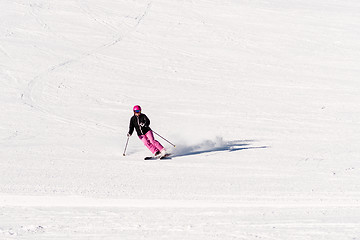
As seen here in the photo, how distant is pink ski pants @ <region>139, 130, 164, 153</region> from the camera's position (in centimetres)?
1113

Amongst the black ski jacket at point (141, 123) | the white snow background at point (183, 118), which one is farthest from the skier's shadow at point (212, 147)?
the black ski jacket at point (141, 123)

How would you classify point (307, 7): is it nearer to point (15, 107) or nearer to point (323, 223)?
point (15, 107)

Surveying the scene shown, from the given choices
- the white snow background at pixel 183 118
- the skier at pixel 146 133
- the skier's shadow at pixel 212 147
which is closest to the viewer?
the white snow background at pixel 183 118

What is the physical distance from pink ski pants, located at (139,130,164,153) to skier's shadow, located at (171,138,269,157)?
0.56m

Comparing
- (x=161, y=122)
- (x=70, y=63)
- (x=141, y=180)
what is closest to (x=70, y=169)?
(x=141, y=180)

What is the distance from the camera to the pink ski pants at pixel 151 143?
11.1m

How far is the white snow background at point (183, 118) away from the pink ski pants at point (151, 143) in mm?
328

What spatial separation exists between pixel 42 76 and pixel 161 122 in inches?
234

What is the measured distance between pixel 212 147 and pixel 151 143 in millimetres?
1660

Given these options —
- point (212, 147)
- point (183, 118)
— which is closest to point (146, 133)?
point (212, 147)

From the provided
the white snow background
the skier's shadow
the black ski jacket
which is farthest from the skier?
the skier's shadow

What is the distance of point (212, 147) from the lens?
12.0m

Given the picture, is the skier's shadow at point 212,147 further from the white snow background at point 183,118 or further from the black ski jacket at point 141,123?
the black ski jacket at point 141,123

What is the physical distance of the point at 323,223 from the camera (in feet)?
24.2
